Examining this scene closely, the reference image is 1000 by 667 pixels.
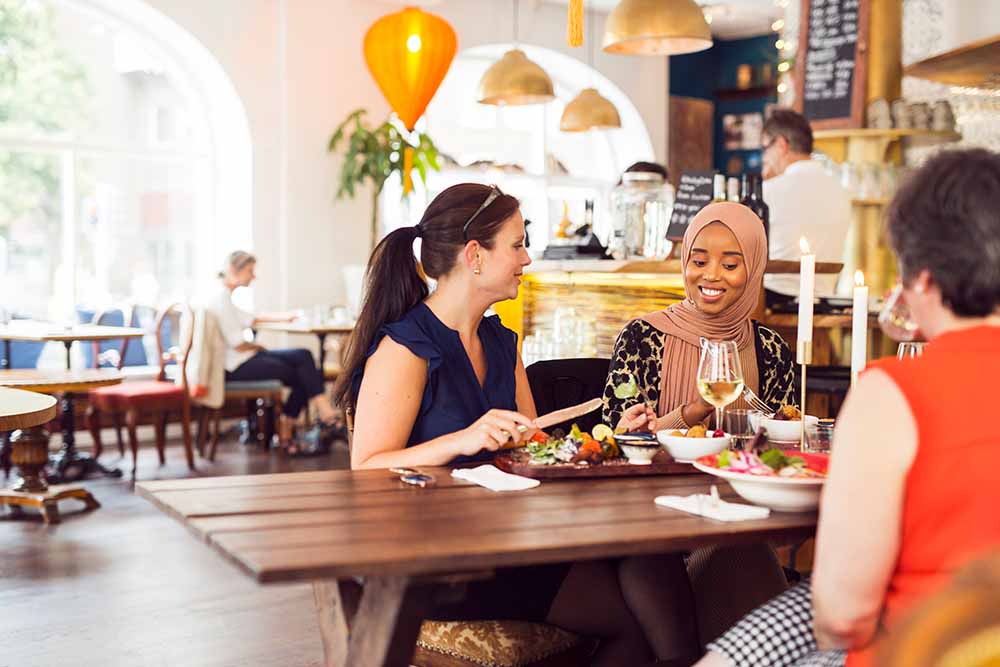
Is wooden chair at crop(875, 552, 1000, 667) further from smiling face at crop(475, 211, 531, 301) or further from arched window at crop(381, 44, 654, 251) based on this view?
arched window at crop(381, 44, 654, 251)

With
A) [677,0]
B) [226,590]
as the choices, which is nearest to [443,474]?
[226,590]

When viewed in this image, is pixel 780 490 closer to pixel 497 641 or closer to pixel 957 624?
pixel 497 641

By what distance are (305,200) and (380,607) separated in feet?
25.0

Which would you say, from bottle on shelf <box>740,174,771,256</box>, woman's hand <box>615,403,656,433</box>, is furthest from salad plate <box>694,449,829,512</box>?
bottle on shelf <box>740,174,771,256</box>

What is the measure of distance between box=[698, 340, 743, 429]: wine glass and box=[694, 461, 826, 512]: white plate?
1.14 feet

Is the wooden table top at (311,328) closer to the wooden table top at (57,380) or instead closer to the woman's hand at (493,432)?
the wooden table top at (57,380)

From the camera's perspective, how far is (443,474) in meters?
2.04

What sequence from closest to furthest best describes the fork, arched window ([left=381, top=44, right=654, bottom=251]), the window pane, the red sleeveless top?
the red sleeveless top, the fork, the window pane, arched window ([left=381, top=44, right=654, bottom=251])

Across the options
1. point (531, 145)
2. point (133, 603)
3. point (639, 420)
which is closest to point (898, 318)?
point (639, 420)

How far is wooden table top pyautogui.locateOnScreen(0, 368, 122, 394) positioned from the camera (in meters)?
5.13

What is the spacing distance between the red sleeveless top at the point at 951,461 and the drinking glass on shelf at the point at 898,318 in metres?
0.13

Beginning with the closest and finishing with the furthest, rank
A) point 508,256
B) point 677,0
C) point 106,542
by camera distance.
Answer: point 508,256, point 677,0, point 106,542

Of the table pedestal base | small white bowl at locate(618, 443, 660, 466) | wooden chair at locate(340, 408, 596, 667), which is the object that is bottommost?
the table pedestal base

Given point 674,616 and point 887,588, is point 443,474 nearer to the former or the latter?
point 674,616
